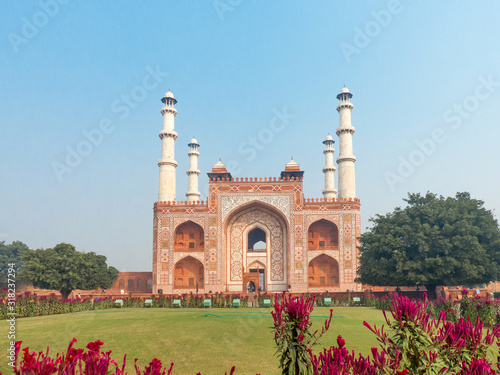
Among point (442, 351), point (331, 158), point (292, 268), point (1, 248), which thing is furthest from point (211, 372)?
point (1, 248)

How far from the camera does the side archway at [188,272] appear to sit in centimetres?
3586

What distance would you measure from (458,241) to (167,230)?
71.2 feet

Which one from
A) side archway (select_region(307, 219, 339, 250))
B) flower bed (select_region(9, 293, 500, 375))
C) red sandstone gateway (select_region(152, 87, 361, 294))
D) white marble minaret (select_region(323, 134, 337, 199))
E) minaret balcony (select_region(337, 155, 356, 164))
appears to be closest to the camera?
flower bed (select_region(9, 293, 500, 375))

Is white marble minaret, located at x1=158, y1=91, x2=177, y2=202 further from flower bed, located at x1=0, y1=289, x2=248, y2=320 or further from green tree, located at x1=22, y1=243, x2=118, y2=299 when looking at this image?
flower bed, located at x1=0, y1=289, x2=248, y2=320

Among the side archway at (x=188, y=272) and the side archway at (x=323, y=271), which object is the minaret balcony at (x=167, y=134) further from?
the side archway at (x=323, y=271)

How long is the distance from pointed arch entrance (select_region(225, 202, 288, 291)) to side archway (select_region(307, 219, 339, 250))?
254cm

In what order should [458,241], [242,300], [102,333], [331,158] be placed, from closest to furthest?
[102,333]
[242,300]
[458,241]
[331,158]

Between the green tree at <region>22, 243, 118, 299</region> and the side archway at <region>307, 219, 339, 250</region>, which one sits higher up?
the side archway at <region>307, 219, 339, 250</region>

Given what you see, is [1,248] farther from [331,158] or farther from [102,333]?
[102,333]

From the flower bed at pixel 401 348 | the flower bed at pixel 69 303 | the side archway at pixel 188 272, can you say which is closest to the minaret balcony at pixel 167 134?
the side archway at pixel 188 272

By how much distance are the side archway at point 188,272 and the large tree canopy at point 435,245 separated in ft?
49.3

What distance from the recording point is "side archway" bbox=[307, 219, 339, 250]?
3628cm

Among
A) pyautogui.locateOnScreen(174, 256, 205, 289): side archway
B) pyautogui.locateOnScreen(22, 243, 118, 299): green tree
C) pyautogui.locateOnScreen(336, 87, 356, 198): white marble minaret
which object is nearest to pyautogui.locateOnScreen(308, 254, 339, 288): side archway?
pyautogui.locateOnScreen(336, 87, 356, 198): white marble minaret

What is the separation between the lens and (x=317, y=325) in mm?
11906
